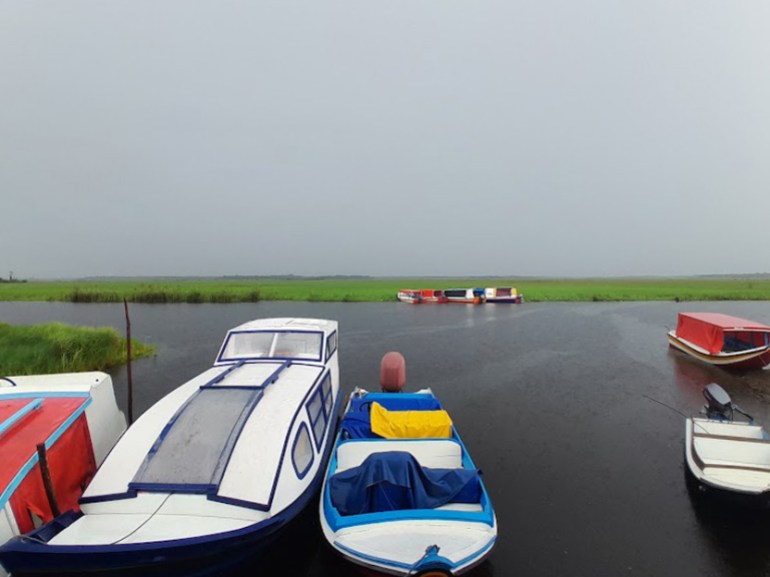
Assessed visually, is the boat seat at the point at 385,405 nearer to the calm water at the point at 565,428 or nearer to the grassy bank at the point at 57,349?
the calm water at the point at 565,428

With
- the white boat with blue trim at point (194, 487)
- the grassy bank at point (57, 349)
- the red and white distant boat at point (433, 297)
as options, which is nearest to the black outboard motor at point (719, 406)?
the white boat with blue trim at point (194, 487)

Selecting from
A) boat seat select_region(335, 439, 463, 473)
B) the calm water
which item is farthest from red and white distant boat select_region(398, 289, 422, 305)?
boat seat select_region(335, 439, 463, 473)

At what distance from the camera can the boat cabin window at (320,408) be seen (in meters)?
7.95

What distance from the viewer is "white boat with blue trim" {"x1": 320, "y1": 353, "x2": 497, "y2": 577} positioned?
208 inches

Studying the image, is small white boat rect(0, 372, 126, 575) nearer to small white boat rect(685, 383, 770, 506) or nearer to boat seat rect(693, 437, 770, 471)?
small white boat rect(685, 383, 770, 506)

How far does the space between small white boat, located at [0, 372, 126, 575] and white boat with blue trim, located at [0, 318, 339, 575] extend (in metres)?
0.54

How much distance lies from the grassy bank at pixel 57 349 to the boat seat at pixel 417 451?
1668 cm


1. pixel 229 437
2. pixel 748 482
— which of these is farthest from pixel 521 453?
pixel 229 437

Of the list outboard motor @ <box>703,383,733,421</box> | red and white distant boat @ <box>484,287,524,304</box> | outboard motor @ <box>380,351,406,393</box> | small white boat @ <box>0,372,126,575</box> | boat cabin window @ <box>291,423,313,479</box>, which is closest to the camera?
small white boat @ <box>0,372,126,575</box>

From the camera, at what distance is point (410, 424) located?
30.6ft

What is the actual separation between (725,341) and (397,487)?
944 inches

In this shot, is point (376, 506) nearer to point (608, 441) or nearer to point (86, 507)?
point (86, 507)

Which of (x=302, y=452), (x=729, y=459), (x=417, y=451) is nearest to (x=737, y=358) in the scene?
(x=729, y=459)

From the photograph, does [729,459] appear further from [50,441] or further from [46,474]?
[50,441]
